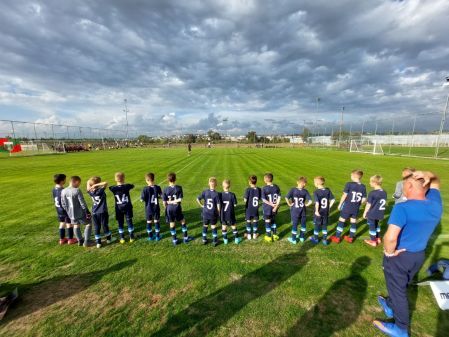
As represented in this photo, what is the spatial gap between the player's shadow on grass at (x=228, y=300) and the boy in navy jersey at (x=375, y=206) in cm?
238

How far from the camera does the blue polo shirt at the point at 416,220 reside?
2.95m

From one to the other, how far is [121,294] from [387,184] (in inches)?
633

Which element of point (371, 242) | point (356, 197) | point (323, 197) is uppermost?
point (323, 197)

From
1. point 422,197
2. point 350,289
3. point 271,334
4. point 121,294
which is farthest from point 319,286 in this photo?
point 121,294

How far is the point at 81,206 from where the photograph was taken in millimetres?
5902

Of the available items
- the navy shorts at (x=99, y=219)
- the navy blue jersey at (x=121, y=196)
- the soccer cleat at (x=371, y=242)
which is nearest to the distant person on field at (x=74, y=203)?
the navy shorts at (x=99, y=219)

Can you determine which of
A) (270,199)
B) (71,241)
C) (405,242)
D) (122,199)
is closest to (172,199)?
(122,199)

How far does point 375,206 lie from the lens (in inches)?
236

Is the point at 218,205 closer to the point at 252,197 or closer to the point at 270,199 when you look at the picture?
the point at 252,197

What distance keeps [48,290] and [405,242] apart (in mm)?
6611

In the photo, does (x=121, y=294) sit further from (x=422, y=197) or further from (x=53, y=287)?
(x=422, y=197)

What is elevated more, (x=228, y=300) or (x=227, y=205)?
(x=227, y=205)

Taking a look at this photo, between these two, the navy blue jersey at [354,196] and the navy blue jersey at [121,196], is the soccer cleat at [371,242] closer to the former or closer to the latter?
the navy blue jersey at [354,196]

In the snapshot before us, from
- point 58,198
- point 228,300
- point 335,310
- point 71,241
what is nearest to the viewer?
point 335,310
